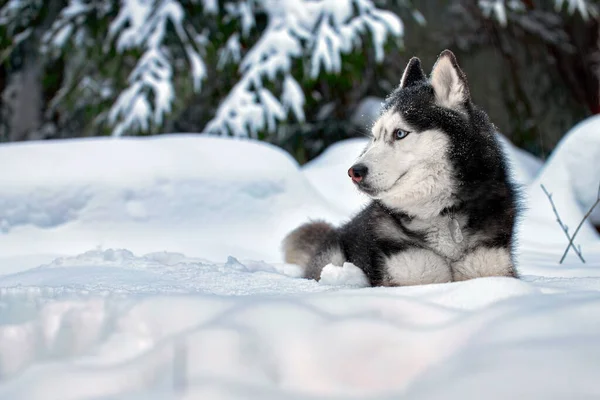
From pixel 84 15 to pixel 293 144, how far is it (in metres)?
3.75

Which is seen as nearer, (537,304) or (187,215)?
(537,304)

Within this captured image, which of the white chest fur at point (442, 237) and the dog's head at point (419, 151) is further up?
the dog's head at point (419, 151)

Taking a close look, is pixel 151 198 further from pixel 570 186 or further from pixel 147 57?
pixel 147 57

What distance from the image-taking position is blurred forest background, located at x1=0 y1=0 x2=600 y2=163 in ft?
28.3

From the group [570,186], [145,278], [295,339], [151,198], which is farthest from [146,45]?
[295,339]

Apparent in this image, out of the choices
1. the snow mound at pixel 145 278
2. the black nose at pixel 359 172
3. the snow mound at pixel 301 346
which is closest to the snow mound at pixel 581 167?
the snow mound at pixel 145 278

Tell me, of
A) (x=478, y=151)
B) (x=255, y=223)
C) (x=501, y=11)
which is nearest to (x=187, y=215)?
(x=255, y=223)

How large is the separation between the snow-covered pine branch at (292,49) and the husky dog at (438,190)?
5.92 metres

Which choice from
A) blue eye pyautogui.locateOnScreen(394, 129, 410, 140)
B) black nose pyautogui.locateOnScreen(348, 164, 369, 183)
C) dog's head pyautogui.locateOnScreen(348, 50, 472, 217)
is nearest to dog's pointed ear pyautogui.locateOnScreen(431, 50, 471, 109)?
dog's head pyautogui.locateOnScreen(348, 50, 472, 217)

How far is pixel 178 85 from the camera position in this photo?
31.4 feet

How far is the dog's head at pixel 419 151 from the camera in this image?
2.54m

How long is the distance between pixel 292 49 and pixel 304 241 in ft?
17.5

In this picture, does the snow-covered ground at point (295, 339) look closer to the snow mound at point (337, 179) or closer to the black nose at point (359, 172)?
the black nose at point (359, 172)

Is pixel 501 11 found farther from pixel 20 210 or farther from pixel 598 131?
pixel 20 210
